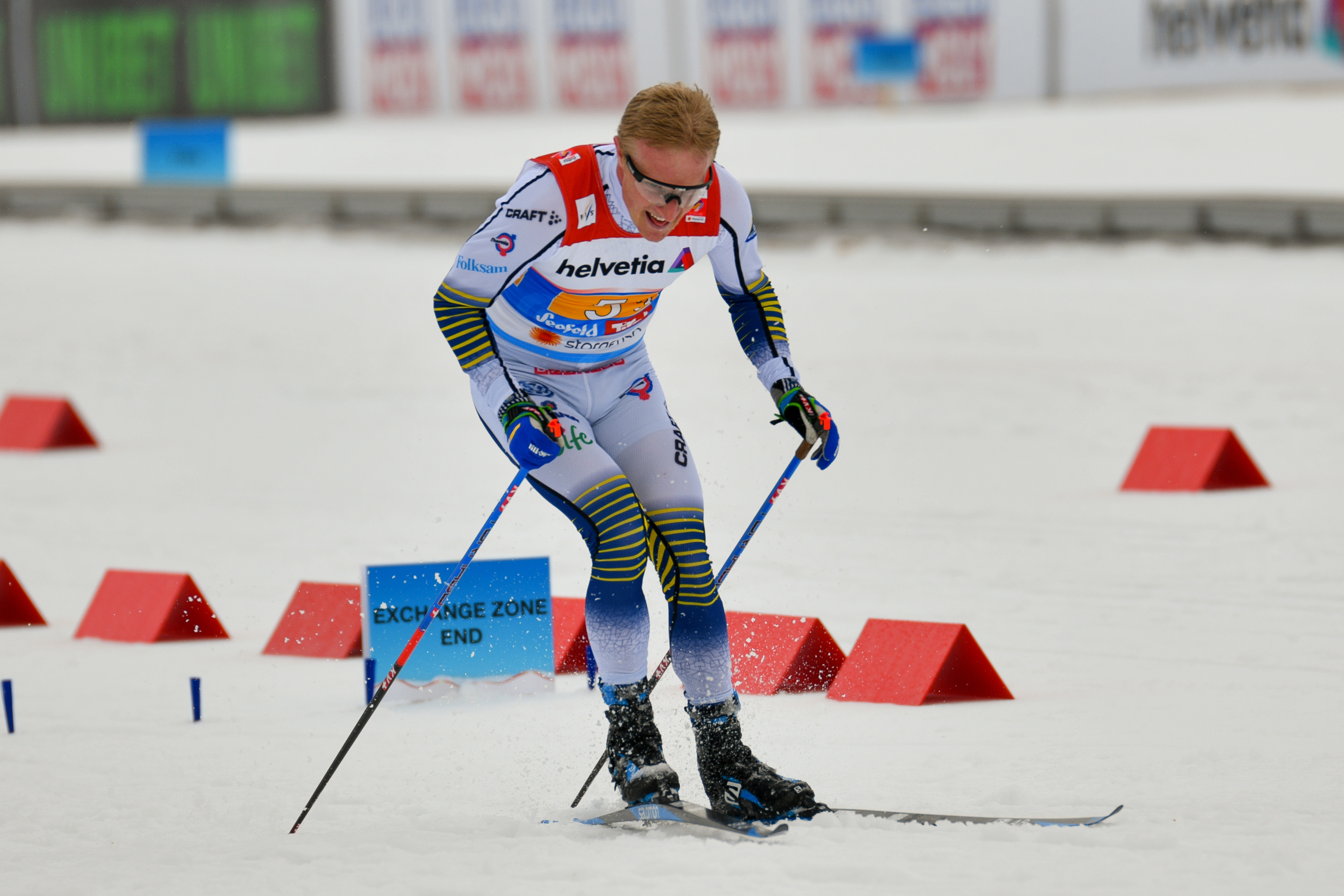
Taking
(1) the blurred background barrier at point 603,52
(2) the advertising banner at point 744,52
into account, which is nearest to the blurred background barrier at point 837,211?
(1) the blurred background barrier at point 603,52

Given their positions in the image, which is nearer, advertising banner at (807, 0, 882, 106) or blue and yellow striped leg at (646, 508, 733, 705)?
blue and yellow striped leg at (646, 508, 733, 705)

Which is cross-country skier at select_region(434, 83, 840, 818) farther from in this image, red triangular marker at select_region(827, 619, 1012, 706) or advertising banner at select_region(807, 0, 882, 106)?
advertising banner at select_region(807, 0, 882, 106)

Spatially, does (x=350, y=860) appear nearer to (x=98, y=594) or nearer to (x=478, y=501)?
(x=98, y=594)

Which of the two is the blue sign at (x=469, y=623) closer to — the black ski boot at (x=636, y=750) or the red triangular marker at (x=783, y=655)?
the red triangular marker at (x=783, y=655)

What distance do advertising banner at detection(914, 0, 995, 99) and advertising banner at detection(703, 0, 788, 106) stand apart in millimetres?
A: 2087

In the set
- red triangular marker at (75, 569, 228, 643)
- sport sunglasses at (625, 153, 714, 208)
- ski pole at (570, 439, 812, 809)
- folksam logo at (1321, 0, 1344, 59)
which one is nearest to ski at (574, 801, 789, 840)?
ski pole at (570, 439, 812, 809)

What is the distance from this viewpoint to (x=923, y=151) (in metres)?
21.5

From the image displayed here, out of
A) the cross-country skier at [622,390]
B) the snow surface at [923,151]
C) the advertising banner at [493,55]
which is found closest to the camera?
the cross-country skier at [622,390]

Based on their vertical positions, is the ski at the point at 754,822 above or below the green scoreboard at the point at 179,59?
below

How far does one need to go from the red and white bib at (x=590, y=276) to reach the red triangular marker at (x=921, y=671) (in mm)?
1515

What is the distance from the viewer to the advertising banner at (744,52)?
83.1ft

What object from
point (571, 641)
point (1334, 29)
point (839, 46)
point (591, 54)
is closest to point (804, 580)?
point (571, 641)

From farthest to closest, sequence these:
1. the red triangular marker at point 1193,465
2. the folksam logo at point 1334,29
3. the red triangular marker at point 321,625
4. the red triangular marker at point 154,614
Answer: the folksam logo at point 1334,29, the red triangular marker at point 1193,465, the red triangular marker at point 154,614, the red triangular marker at point 321,625

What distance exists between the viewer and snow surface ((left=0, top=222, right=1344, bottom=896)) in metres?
3.88
